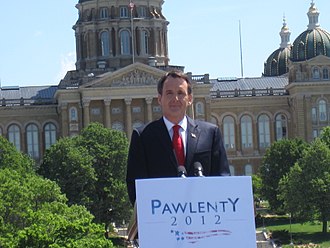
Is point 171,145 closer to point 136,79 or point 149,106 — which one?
point 149,106

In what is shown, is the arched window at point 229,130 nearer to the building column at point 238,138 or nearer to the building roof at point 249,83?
the building column at point 238,138

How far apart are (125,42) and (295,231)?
4822 cm

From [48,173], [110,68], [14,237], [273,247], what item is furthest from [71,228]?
[110,68]

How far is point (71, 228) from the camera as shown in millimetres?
48625

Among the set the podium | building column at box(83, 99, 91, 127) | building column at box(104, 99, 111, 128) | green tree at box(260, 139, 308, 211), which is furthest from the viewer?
building column at box(104, 99, 111, 128)

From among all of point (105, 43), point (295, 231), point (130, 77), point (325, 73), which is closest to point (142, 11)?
point (105, 43)

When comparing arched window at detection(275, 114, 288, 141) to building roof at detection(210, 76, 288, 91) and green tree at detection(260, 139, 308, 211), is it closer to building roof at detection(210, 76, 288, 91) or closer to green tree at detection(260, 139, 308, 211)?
building roof at detection(210, 76, 288, 91)

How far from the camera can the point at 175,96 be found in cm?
1037

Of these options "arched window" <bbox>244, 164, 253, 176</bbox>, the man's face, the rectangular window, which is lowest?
"arched window" <bbox>244, 164, 253, 176</bbox>

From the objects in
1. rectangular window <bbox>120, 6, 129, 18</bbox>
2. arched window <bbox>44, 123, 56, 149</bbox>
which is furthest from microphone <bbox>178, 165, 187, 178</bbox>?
rectangular window <bbox>120, 6, 129, 18</bbox>

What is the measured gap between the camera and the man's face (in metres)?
10.4

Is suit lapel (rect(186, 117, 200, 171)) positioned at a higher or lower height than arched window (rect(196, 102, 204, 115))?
lower

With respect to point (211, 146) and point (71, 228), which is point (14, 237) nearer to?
point (71, 228)

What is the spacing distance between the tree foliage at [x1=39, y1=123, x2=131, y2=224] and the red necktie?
2789 inches
